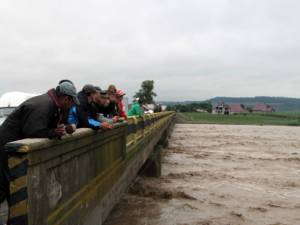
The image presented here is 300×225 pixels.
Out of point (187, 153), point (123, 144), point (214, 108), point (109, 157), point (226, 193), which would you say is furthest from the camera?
point (214, 108)

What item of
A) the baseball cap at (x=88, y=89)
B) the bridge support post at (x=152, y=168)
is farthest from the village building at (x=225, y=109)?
the baseball cap at (x=88, y=89)

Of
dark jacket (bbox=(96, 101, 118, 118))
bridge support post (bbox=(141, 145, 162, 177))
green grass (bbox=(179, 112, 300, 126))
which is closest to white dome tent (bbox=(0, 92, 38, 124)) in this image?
bridge support post (bbox=(141, 145, 162, 177))

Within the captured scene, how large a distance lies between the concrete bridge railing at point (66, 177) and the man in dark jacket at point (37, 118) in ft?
0.61

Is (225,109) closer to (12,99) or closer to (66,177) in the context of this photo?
(12,99)

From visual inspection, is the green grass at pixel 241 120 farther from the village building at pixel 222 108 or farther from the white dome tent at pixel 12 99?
the white dome tent at pixel 12 99

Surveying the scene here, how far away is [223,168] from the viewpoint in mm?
17609

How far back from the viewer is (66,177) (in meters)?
4.85

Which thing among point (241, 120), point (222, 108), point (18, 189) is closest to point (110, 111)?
point (18, 189)

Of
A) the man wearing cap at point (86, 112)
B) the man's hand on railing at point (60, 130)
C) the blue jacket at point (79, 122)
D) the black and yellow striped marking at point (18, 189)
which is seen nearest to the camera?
the black and yellow striped marking at point (18, 189)

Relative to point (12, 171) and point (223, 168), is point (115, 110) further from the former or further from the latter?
point (223, 168)

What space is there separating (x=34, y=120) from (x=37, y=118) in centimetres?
3

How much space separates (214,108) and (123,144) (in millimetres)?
182307

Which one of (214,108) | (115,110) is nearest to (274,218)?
(115,110)

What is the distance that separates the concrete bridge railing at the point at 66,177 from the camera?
3.72 metres
